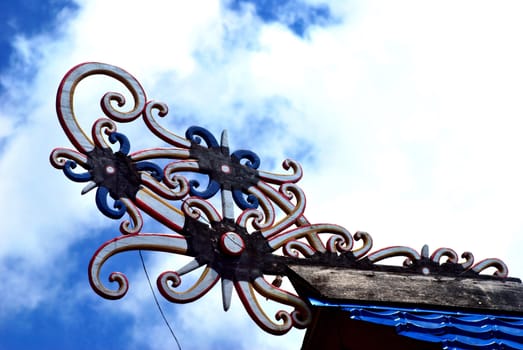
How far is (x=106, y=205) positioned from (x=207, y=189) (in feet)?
3.07

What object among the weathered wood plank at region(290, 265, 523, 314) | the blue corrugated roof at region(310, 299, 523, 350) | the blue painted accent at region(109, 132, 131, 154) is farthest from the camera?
the blue painted accent at region(109, 132, 131, 154)

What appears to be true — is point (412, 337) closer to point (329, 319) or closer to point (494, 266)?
point (329, 319)

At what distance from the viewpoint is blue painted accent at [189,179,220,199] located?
778 cm

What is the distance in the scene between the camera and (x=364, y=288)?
748 cm

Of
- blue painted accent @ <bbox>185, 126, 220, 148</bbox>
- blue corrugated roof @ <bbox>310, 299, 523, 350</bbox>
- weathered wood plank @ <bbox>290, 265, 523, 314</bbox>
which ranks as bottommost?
blue corrugated roof @ <bbox>310, 299, 523, 350</bbox>

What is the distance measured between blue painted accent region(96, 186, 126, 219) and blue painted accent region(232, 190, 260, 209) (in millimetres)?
1022

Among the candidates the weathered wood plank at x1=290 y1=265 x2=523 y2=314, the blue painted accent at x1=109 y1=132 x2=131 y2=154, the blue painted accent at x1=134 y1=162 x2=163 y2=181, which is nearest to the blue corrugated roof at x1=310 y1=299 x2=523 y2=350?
the weathered wood plank at x1=290 y1=265 x2=523 y2=314

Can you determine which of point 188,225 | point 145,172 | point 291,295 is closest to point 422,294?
point 291,295

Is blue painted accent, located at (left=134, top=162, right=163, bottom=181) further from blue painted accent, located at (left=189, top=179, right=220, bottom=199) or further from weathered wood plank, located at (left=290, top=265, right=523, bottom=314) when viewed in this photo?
weathered wood plank, located at (left=290, top=265, right=523, bottom=314)

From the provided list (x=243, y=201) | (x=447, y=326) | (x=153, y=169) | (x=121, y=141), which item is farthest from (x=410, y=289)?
(x=121, y=141)

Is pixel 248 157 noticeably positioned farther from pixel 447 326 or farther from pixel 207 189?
pixel 447 326

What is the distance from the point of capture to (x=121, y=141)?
25.3 feet

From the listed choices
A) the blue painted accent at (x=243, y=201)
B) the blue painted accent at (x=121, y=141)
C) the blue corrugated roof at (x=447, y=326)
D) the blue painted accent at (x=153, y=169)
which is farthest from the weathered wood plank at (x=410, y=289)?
the blue painted accent at (x=121, y=141)

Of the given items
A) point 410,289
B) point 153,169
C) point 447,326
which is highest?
point 153,169
